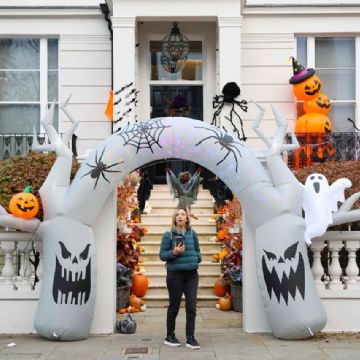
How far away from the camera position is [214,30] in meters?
15.1

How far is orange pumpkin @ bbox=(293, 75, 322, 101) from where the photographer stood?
1427cm

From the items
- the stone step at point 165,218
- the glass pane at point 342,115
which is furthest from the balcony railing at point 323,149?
the stone step at point 165,218

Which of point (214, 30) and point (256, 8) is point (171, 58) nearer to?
point (214, 30)

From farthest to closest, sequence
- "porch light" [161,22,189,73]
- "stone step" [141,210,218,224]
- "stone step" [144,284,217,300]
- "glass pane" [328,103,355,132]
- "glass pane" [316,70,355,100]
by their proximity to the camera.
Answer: "glass pane" [316,70,355,100] < "glass pane" [328,103,355,132] < "porch light" [161,22,189,73] < "stone step" [141,210,218,224] < "stone step" [144,284,217,300]

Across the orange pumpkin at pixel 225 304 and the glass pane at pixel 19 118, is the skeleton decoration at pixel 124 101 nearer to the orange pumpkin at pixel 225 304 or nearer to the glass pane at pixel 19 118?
the glass pane at pixel 19 118

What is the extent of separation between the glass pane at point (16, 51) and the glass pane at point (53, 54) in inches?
10.2

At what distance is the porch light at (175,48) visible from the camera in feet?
48.4

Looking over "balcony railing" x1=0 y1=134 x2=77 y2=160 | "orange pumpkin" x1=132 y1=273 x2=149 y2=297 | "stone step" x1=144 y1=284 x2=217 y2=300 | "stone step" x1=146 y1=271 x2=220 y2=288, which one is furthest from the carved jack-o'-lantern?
"orange pumpkin" x1=132 y1=273 x2=149 y2=297

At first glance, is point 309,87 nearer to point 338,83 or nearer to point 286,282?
point 338,83

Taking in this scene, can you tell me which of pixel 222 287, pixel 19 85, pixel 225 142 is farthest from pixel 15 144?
pixel 225 142

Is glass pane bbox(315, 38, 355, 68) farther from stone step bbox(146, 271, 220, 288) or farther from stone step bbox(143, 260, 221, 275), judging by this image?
stone step bbox(146, 271, 220, 288)

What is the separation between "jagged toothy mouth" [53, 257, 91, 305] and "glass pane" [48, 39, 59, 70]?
836 centimetres

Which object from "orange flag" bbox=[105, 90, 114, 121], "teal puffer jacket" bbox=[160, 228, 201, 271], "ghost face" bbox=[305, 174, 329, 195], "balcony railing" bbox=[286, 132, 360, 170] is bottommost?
"teal puffer jacket" bbox=[160, 228, 201, 271]

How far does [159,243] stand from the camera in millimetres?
12102
